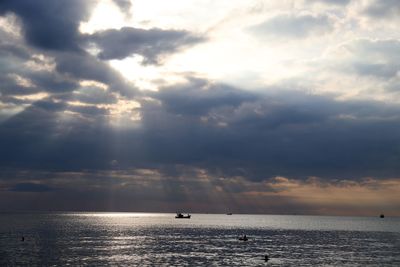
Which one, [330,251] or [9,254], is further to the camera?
[330,251]

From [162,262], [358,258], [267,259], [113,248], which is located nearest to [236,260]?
[267,259]

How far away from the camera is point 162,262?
105000mm

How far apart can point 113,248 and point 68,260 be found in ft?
103

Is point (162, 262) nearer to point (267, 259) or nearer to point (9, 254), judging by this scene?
point (267, 259)

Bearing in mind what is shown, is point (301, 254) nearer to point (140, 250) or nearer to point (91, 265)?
point (140, 250)

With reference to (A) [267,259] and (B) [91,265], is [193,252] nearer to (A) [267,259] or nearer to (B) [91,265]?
(A) [267,259]

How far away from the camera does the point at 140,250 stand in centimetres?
13262

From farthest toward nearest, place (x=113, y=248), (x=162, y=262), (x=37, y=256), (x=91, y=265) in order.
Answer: (x=113, y=248) → (x=37, y=256) → (x=162, y=262) → (x=91, y=265)

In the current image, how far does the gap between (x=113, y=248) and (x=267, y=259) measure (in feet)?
163

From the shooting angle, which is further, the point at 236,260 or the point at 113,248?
the point at 113,248

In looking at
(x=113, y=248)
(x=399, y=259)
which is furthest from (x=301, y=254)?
(x=113, y=248)

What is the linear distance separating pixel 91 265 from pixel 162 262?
53.6ft

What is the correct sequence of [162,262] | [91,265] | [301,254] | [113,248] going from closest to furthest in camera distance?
[91,265], [162,262], [301,254], [113,248]

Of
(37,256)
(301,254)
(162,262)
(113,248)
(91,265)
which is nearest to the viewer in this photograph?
(91,265)
